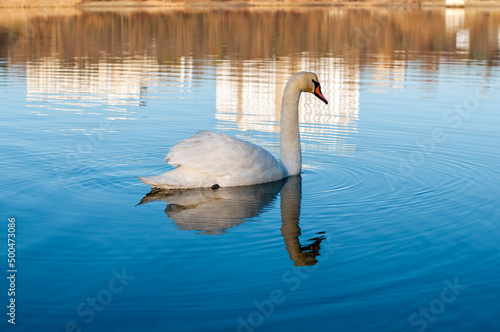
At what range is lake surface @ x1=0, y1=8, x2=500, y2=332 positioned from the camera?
21.1 ft

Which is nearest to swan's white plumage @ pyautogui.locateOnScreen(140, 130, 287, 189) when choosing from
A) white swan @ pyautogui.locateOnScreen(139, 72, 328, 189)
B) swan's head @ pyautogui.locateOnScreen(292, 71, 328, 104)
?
white swan @ pyautogui.locateOnScreen(139, 72, 328, 189)

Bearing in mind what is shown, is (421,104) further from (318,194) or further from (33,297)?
(33,297)

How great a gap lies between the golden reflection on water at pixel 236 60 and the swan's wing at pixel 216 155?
128 inches

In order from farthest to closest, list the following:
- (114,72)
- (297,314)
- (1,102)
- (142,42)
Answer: (142,42)
(114,72)
(1,102)
(297,314)

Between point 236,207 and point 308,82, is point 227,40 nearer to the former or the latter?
point 308,82

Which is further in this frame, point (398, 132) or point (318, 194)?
point (398, 132)

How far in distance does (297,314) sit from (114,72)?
2221 centimetres

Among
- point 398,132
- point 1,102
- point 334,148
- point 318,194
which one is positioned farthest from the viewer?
point 1,102

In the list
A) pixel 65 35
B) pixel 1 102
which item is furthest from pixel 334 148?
pixel 65 35

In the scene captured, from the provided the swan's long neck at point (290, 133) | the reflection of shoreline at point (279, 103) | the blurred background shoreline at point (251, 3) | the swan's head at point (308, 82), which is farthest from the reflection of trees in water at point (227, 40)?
the blurred background shoreline at point (251, 3)

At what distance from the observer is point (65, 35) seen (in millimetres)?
49125

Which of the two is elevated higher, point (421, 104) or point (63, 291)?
point (421, 104)

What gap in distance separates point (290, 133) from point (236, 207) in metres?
2.37

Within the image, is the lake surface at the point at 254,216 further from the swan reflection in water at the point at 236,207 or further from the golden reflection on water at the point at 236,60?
the golden reflection on water at the point at 236,60
